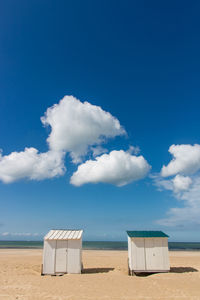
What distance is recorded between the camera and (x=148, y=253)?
16.4 m

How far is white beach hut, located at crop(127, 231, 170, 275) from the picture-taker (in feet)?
52.9

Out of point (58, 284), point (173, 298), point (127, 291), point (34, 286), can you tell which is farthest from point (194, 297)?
point (34, 286)

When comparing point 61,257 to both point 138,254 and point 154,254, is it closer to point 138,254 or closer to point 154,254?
point 138,254

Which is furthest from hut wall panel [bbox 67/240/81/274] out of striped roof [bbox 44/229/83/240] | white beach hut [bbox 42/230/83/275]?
striped roof [bbox 44/229/83/240]

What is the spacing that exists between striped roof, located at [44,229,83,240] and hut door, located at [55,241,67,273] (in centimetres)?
39

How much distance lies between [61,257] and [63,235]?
5.09 feet

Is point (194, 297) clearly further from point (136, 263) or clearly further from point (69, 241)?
point (69, 241)

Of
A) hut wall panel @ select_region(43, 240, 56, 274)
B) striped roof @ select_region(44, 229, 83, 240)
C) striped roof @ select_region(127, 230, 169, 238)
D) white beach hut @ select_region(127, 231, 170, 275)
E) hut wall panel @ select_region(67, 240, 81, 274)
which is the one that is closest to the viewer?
hut wall panel @ select_region(43, 240, 56, 274)

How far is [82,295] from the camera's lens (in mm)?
10914

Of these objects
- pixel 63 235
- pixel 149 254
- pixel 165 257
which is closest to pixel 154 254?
pixel 149 254

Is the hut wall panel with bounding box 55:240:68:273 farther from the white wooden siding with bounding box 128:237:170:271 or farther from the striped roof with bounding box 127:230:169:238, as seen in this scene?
the striped roof with bounding box 127:230:169:238

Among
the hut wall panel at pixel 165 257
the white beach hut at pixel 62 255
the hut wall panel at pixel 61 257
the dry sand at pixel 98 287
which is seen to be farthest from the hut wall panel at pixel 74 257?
the hut wall panel at pixel 165 257

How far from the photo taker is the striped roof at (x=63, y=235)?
53.3 feet

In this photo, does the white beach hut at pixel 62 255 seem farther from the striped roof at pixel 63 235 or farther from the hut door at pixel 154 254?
the hut door at pixel 154 254
